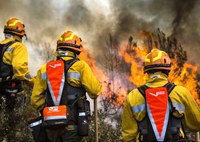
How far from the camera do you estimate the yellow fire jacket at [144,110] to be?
5.28 m

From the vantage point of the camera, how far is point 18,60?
334 inches

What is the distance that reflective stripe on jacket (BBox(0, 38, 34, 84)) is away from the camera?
8.39m

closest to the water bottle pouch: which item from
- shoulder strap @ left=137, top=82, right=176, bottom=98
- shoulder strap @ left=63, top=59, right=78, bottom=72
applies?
shoulder strap @ left=63, top=59, right=78, bottom=72

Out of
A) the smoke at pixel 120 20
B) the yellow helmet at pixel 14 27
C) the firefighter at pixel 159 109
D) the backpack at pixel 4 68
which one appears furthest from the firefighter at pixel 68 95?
the smoke at pixel 120 20

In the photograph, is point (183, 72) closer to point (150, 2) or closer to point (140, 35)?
point (140, 35)

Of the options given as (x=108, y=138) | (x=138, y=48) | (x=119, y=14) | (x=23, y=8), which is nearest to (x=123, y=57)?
(x=138, y=48)

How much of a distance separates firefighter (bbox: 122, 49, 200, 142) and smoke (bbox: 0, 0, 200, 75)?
21665 millimetres

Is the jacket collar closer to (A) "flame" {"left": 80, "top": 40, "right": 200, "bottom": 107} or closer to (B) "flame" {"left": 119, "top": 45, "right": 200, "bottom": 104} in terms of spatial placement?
(A) "flame" {"left": 80, "top": 40, "right": 200, "bottom": 107}

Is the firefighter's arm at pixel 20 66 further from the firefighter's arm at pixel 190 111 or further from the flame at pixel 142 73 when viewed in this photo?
the flame at pixel 142 73

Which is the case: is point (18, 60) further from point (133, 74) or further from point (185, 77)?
point (133, 74)

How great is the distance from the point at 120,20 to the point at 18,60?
22821 millimetres

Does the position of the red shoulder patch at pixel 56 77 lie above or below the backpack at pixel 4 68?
below

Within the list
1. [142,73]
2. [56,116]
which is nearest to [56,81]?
[56,116]

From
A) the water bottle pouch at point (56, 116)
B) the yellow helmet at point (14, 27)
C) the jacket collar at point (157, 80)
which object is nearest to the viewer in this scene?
the jacket collar at point (157, 80)
